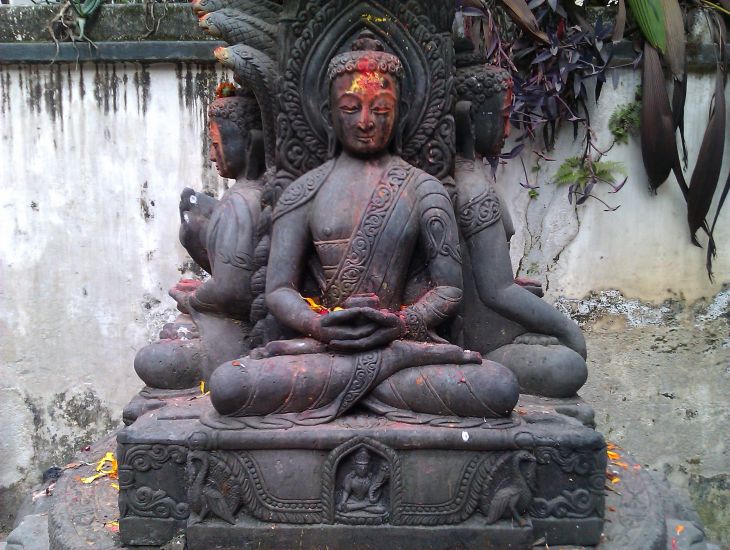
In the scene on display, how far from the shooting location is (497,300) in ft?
10.4

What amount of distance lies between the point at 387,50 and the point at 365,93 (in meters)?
0.30

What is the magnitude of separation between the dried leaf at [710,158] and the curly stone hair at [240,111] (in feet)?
10.3

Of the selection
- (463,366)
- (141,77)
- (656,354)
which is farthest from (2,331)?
(656,354)

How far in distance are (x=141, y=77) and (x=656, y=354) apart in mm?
4300

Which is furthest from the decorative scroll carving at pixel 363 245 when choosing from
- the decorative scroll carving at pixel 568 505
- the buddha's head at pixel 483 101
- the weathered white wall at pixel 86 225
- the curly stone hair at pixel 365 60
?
the weathered white wall at pixel 86 225

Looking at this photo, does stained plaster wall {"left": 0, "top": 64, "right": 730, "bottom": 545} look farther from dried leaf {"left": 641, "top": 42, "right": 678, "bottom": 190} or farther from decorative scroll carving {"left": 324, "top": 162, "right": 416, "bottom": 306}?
decorative scroll carving {"left": 324, "top": 162, "right": 416, "bottom": 306}

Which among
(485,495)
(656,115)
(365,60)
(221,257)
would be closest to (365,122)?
(365,60)

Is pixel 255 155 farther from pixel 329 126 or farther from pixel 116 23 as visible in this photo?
pixel 116 23

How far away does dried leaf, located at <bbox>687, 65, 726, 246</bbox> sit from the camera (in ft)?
16.0

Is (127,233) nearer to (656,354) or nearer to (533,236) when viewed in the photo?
(533,236)

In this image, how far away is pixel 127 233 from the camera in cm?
539

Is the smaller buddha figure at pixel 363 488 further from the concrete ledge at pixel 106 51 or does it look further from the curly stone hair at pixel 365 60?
the concrete ledge at pixel 106 51

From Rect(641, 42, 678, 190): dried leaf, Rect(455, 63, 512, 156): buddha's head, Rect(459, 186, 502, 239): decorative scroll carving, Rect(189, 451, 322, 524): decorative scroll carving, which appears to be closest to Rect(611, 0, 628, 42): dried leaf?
Rect(641, 42, 678, 190): dried leaf

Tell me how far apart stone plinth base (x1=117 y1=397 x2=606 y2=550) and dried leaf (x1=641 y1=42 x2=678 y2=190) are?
2.96 meters
